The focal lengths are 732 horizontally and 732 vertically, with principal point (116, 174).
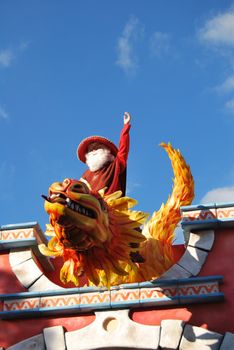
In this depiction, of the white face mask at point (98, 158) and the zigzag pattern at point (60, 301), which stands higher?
the white face mask at point (98, 158)

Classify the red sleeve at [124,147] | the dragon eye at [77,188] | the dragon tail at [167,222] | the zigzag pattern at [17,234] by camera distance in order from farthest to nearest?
the red sleeve at [124,147]
the zigzag pattern at [17,234]
the dragon tail at [167,222]
the dragon eye at [77,188]

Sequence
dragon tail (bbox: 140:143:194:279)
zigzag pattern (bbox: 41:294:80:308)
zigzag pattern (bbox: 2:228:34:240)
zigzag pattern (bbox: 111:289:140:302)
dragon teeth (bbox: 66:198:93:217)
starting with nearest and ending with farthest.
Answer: dragon teeth (bbox: 66:198:93:217) < zigzag pattern (bbox: 111:289:140:302) < zigzag pattern (bbox: 41:294:80:308) < dragon tail (bbox: 140:143:194:279) < zigzag pattern (bbox: 2:228:34:240)

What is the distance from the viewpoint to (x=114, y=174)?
10.4m

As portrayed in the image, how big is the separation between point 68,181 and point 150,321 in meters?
2.07

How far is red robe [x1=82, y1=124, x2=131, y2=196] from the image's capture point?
10.4 metres

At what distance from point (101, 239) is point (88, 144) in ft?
8.28

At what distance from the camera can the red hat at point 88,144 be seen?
10.8 m

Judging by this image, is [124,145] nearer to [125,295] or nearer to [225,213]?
[225,213]

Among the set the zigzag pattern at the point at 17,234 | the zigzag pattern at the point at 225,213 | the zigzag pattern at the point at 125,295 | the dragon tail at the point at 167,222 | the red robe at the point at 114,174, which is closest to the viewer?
the zigzag pattern at the point at 125,295

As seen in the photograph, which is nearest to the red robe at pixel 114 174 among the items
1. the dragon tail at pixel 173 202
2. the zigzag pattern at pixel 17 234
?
the dragon tail at pixel 173 202

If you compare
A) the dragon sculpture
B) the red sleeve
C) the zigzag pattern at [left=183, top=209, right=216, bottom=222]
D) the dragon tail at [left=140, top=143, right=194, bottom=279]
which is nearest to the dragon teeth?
the dragon sculpture

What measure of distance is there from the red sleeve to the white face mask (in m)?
0.18

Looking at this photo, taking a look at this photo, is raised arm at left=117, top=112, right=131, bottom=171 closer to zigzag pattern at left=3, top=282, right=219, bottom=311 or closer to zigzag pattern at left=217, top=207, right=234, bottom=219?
zigzag pattern at left=217, top=207, right=234, bottom=219

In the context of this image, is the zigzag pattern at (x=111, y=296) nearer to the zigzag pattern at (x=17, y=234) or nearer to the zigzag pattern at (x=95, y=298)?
the zigzag pattern at (x=95, y=298)
